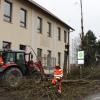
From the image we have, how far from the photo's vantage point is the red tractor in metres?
22.2

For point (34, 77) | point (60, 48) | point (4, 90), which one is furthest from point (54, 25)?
point (4, 90)

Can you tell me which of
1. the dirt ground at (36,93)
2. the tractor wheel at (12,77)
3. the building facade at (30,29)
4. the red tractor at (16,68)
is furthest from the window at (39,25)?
the tractor wheel at (12,77)

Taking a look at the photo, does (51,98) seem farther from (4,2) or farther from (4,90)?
(4,2)

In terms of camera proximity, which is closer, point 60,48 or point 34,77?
point 34,77

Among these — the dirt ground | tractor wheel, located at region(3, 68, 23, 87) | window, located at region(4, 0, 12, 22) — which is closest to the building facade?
window, located at region(4, 0, 12, 22)

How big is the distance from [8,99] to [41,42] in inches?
798

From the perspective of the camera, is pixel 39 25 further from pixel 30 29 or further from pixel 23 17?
pixel 23 17

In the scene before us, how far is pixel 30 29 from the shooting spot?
3588 centimetres

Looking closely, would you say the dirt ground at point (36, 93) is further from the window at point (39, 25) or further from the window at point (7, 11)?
the window at point (39, 25)

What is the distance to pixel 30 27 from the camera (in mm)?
35969

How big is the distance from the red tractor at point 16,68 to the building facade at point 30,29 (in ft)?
16.9

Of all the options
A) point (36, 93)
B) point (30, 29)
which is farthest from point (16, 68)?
point (30, 29)

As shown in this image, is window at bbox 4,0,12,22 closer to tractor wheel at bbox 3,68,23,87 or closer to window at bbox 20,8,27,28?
window at bbox 20,8,27,28

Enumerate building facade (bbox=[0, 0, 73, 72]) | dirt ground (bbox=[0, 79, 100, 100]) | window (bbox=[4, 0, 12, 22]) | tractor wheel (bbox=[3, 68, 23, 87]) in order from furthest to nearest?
window (bbox=[4, 0, 12, 22]) < building facade (bbox=[0, 0, 73, 72]) < tractor wheel (bbox=[3, 68, 23, 87]) < dirt ground (bbox=[0, 79, 100, 100])
